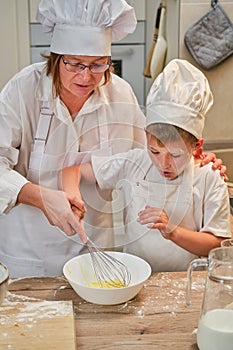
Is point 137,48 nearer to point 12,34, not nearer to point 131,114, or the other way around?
point 12,34

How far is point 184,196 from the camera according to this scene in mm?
1271

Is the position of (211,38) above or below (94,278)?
above

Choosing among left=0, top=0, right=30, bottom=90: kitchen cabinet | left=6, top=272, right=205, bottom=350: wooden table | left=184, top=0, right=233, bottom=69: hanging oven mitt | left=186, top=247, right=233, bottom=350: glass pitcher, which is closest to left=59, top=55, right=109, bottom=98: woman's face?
left=6, top=272, right=205, bottom=350: wooden table

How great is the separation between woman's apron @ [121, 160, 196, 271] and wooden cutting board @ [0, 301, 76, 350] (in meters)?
0.27

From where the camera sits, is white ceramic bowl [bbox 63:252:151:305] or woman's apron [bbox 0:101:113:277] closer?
white ceramic bowl [bbox 63:252:151:305]

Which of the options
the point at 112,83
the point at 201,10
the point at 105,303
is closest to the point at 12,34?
the point at 201,10

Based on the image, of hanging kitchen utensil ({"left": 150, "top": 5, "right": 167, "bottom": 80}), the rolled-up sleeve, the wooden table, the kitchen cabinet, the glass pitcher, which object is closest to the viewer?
the glass pitcher

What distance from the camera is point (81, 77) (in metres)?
1.26

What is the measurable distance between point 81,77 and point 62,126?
0.15 metres

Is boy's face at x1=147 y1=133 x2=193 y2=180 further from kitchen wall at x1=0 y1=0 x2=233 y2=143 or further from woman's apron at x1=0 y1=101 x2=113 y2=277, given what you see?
kitchen wall at x1=0 y1=0 x2=233 y2=143

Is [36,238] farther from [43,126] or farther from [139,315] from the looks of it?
[139,315]

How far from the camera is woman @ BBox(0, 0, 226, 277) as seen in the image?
125 centimetres

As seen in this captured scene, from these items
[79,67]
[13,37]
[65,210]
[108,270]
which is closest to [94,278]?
[108,270]

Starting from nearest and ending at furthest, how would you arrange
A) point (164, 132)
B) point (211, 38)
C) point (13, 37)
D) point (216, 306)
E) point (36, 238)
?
1. point (216, 306)
2. point (164, 132)
3. point (36, 238)
4. point (211, 38)
5. point (13, 37)
